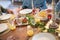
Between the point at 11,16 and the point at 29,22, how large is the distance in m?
0.36

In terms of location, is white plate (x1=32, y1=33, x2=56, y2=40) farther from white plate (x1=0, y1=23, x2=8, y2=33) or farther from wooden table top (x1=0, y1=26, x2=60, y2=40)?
white plate (x1=0, y1=23, x2=8, y2=33)

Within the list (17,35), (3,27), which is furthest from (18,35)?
(3,27)

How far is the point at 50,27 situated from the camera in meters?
1.77

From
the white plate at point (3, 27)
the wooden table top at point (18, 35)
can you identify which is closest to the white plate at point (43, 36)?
the wooden table top at point (18, 35)

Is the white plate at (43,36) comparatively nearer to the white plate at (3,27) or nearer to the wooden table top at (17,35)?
the wooden table top at (17,35)

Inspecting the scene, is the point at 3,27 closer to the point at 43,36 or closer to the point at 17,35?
the point at 17,35

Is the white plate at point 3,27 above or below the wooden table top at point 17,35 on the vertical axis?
above

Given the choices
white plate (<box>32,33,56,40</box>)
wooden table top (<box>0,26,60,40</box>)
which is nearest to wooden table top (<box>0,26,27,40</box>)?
wooden table top (<box>0,26,60,40</box>)

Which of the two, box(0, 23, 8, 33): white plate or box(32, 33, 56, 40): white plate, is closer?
box(32, 33, 56, 40): white plate

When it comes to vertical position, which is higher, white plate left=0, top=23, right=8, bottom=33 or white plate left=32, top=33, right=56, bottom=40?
white plate left=0, top=23, right=8, bottom=33

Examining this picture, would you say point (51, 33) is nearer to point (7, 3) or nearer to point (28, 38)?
point (28, 38)

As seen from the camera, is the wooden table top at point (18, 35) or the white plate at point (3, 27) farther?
the white plate at point (3, 27)

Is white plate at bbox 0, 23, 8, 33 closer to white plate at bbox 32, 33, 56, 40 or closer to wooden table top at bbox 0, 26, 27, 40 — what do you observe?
wooden table top at bbox 0, 26, 27, 40

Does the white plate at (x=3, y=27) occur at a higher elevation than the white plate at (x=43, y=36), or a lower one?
higher
